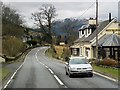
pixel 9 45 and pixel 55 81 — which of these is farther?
pixel 9 45

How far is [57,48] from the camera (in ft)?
360

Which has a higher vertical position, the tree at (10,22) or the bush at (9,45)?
the tree at (10,22)

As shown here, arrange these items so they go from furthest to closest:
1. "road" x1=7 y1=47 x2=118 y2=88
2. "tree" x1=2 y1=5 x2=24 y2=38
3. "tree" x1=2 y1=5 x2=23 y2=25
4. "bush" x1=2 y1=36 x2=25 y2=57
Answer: "tree" x1=2 y1=5 x2=23 y2=25 < "tree" x1=2 y1=5 x2=24 y2=38 < "bush" x1=2 y1=36 x2=25 y2=57 < "road" x1=7 y1=47 x2=118 y2=88

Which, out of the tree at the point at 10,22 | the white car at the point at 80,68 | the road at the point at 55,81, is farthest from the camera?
the tree at the point at 10,22

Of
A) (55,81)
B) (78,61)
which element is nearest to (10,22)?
(78,61)

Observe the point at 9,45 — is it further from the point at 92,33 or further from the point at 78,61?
the point at 78,61

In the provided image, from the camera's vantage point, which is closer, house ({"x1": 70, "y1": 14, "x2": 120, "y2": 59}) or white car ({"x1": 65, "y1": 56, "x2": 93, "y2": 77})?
white car ({"x1": 65, "y1": 56, "x2": 93, "y2": 77})

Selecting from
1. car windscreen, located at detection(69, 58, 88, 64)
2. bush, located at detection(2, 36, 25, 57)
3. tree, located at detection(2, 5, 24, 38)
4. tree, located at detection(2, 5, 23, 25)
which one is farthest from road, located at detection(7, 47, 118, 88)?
tree, located at detection(2, 5, 23, 25)

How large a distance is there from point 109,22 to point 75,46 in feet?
49.0

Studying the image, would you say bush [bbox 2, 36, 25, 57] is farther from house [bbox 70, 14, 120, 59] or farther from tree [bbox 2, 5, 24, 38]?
house [bbox 70, 14, 120, 59]

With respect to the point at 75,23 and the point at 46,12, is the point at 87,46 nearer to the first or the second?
the point at 46,12

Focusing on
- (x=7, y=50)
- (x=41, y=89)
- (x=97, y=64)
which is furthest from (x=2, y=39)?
(x=41, y=89)

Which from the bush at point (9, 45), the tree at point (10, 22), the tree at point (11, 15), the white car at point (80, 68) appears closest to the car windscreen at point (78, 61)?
the white car at point (80, 68)

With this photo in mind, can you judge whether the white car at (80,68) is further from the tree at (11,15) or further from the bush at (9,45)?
the tree at (11,15)
